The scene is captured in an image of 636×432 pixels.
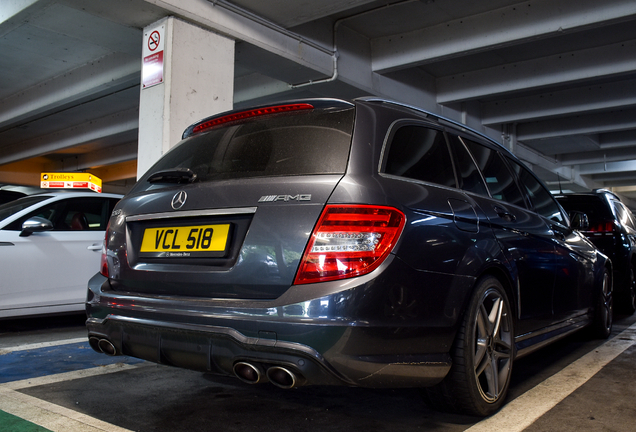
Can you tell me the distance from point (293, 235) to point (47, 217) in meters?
4.17

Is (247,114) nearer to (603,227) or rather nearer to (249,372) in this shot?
(249,372)

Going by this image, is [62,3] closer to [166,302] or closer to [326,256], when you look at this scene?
[166,302]

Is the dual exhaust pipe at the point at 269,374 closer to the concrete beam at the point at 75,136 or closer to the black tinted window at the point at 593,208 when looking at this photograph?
the black tinted window at the point at 593,208

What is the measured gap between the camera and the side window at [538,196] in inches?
151

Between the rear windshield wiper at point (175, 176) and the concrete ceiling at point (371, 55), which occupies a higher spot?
the concrete ceiling at point (371, 55)

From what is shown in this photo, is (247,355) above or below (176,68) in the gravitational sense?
below

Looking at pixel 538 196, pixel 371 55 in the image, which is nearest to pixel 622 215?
pixel 538 196

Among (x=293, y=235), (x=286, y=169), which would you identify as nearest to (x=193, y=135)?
(x=286, y=169)

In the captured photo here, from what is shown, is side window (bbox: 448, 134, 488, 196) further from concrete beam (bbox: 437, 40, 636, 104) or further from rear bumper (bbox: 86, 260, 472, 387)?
concrete beam (bbox: 437, 40, 636, 104)

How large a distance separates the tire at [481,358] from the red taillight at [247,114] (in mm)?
1198

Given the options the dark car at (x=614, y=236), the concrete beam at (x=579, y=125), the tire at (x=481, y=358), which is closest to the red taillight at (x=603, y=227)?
the dark car at (x=614, y=236)

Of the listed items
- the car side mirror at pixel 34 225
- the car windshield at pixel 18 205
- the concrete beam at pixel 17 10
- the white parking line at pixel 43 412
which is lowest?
the white parking line at pixel 43 412

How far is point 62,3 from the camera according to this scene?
20.7 feet

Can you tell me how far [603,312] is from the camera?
4.80 metres
